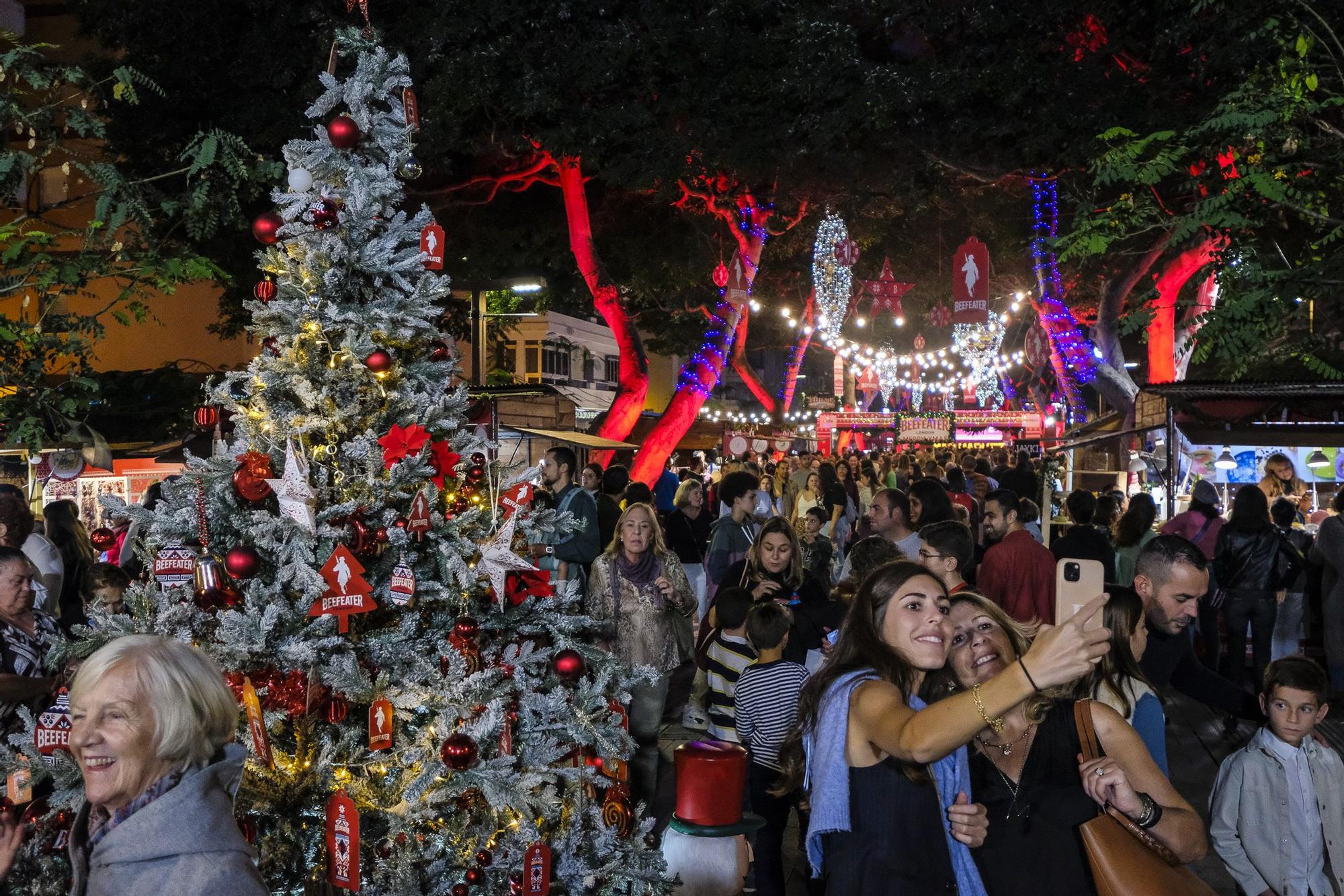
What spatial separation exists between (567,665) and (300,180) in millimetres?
2141

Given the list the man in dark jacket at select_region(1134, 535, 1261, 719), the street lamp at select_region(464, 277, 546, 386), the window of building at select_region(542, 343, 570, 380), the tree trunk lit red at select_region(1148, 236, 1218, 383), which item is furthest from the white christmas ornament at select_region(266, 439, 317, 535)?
the window of building at select_region(542, 343, 570, 380)

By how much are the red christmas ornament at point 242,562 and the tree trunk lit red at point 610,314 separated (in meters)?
14.0

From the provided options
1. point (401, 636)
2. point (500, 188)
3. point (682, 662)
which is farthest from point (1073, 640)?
point (500, 188)

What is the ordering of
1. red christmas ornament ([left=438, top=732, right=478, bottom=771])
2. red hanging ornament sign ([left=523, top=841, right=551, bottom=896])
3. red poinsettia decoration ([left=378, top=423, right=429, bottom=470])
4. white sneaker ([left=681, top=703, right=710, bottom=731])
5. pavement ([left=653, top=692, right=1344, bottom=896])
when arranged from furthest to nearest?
1. white sneaker ([left=681, top=703, right=710, bottom=731])
2. pavement ([left=653, top=692, right=1344, bottom=896])
3. red poinsettia decoration ([left=378, top=423, right=429, bottom=470])
4. red hanging ornament sign ([left=523, top=841, right=551, bottom=896])
5. red christmas ornament ([left=438, top=732, right=478, bottom=771])

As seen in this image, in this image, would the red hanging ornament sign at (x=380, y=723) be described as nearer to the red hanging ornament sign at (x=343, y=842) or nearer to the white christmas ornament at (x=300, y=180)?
the red hanging ornament sign at (x=343, y=842)

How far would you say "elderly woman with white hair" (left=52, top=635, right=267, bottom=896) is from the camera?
2.27 metres

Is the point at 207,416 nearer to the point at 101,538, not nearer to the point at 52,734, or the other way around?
the point at 101,538

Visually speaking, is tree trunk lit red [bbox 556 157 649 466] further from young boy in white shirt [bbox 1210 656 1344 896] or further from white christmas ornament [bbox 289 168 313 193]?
young boy in white shirt [bbox 1210 656 1344 896]

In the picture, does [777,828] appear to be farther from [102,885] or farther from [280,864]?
[102,885]

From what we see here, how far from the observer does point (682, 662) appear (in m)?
6.86

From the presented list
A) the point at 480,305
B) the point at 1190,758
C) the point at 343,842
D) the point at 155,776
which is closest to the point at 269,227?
the point at 343,842

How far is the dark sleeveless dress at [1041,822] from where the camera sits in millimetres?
2896

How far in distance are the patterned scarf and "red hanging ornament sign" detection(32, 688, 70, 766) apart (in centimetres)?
145

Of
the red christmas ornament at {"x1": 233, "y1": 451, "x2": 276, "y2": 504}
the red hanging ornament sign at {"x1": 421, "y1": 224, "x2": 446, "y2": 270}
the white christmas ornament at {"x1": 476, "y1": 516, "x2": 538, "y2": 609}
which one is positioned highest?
the red hanging ornament sign at {"x1": 421, "y1": 224, "x2": 446, "y2": 270}
